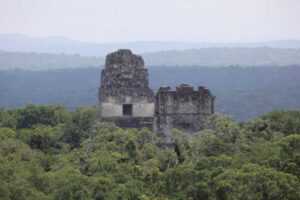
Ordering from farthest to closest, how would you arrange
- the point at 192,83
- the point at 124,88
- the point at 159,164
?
the point at 192,83 → the point at 124,88 → the point at 159,164

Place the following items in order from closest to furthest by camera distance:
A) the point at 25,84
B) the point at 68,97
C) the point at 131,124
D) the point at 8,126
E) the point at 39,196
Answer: the point at 39,196 < the point at 131,124 < the point at 8,126 < the point at 68,97 < the point at 25,84

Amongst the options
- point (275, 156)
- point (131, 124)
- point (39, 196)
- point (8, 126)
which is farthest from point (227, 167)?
point (8, 126)

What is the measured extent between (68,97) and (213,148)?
10210 cm

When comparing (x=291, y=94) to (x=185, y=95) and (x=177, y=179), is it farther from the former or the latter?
(x=177, y=179)

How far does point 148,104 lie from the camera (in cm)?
3878

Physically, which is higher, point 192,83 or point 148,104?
point 148,104

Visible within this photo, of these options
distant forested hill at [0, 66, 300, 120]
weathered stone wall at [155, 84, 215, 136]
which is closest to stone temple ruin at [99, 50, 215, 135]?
weathered stone wall at [155, 84, 215, 136]


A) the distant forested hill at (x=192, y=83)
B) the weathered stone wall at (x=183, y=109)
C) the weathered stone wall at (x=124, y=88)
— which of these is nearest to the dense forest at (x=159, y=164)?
the weathered stone wall at (x=183, y=109)

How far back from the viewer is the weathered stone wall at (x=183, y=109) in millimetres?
38625

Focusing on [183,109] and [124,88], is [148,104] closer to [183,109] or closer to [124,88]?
[124,88]

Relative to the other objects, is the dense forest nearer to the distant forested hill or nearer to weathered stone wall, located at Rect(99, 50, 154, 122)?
weathered stone wall, located at Rect(99, 50, 154, 122)

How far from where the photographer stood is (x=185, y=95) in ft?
127

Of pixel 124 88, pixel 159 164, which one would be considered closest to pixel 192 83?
pixel 124 88

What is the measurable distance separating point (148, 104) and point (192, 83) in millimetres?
112161
